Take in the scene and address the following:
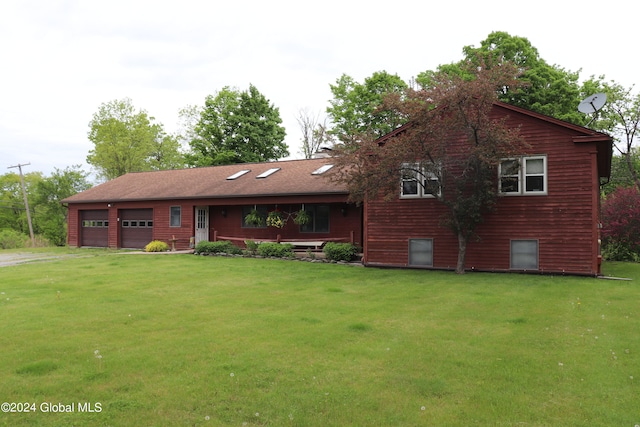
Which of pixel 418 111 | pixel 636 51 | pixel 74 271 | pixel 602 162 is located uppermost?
pixel 636 51

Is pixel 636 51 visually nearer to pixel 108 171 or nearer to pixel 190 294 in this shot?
pixel 190 294

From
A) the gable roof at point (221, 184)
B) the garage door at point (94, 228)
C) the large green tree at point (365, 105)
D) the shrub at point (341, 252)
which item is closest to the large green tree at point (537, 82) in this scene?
the large green tree at point (365, 105)

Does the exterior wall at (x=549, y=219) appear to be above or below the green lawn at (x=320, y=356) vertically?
above

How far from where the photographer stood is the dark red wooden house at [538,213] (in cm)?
1302

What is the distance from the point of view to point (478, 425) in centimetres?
359

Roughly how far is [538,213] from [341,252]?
23.6ft

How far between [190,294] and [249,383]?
5.91 m

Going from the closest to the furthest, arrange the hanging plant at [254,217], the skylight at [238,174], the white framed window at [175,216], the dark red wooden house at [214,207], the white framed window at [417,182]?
1. the white framed window at [417,182]
2. the dark red wooden house at [214,207]
3. the hanging plant at [254,217]
4. the white framed window at [175,216]
5. the skylight at [238,174]

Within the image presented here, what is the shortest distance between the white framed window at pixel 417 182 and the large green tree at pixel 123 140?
40.6 meters

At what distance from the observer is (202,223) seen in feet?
76.2

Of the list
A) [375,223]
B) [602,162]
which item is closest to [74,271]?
[375,223]

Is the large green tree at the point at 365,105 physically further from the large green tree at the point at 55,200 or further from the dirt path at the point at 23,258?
the large green tree at the point at 55,200

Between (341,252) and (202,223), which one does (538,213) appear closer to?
(341,252)

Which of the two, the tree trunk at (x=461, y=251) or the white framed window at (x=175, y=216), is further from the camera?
the white framed window at (x=175, y=216)
